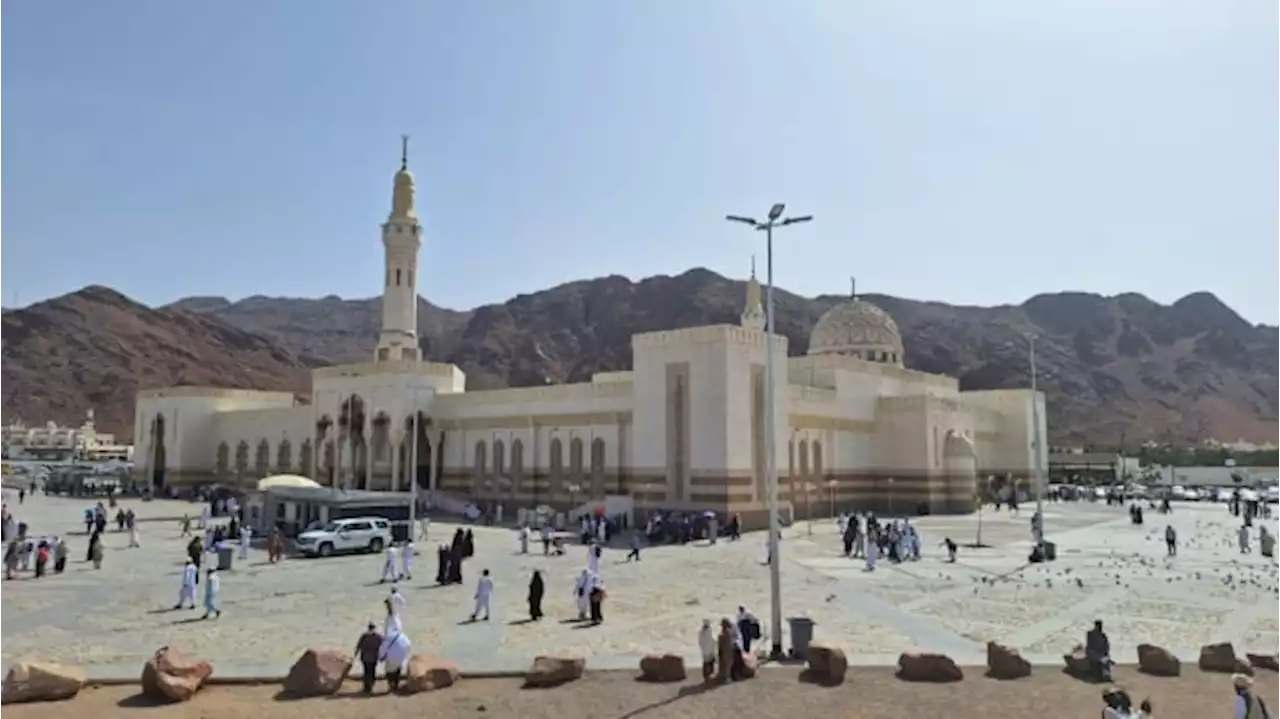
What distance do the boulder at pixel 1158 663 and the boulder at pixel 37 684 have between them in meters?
15.4

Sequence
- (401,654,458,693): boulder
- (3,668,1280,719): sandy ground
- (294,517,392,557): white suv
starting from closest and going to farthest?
(3,668,1280,719): sandy ground < (401,654,458,693): boulder < (294,517,392,557): white suv

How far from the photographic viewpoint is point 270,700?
13234 millimetres

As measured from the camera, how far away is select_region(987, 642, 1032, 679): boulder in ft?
47.4

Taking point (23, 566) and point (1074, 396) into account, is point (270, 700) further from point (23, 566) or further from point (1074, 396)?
point (1074, 396)

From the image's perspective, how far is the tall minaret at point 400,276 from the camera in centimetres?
6184

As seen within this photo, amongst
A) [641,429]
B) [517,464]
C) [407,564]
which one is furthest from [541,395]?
[407,564]

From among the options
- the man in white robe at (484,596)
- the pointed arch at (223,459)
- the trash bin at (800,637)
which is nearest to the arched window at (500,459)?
the pointed arch at (223,459)

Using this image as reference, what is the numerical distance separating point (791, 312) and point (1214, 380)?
7601cm

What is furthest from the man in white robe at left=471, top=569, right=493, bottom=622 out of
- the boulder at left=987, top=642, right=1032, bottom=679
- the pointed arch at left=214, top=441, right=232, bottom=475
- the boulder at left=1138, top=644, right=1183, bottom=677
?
the pointed arch at left=214, top=441, right=232, bottom=475

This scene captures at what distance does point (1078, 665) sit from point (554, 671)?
25.6ft

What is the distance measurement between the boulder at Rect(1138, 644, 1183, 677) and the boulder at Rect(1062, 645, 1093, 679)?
905 millimetres

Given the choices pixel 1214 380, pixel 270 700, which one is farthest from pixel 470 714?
pixel 1214 380

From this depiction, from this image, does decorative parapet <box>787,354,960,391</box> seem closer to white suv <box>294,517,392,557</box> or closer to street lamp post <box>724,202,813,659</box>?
white suv <box>294,517,392,557</box>

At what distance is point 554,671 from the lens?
1410 centimetres
